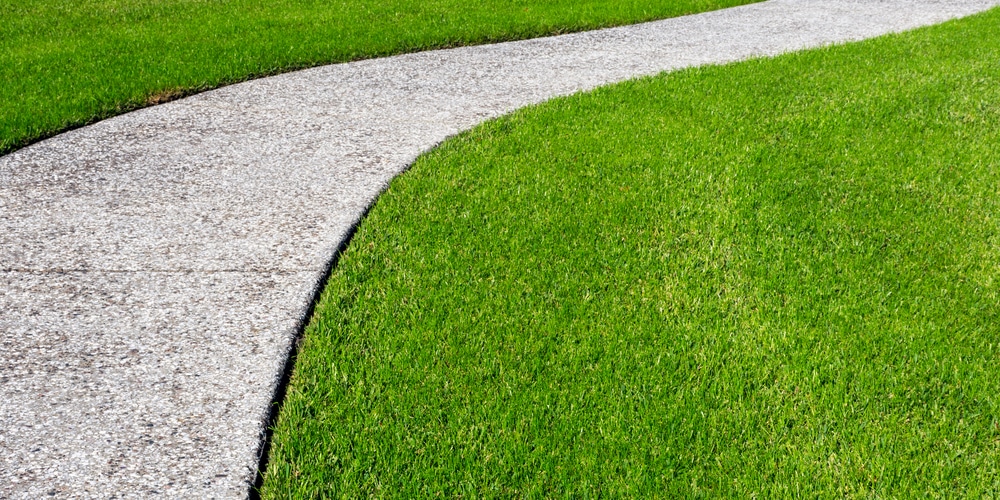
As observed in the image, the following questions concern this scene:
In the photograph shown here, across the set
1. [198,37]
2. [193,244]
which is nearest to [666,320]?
[193,244]

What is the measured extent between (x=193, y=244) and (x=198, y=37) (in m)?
4.74

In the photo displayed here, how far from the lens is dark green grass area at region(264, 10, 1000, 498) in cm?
303

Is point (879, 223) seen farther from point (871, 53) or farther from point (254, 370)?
point (871, 53)

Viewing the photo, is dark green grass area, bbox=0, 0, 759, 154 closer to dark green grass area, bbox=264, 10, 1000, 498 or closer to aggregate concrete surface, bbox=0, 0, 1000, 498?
aggregate concrete surface, bbox=0, 0, 1000, 498

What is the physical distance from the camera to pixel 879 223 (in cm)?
481

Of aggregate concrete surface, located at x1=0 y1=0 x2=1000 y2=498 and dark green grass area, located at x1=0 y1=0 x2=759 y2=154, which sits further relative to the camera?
dark green grass area, located at x1=0 y1=0 x2=759 y2=154

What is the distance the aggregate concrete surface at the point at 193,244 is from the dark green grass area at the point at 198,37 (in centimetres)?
30

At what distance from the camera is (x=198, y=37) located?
337 inches

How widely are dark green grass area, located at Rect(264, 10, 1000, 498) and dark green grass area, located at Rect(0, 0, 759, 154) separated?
2.60m

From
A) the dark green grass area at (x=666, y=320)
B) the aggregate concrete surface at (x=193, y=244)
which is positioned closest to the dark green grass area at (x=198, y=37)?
the aggregate concrete surface at (x=193, y=244)

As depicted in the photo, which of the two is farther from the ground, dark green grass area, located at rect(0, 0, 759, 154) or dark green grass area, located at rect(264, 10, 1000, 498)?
dark green grass area, located at rect(264, 10, 1000, 498)

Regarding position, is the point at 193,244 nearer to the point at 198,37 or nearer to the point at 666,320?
the point at 666,320

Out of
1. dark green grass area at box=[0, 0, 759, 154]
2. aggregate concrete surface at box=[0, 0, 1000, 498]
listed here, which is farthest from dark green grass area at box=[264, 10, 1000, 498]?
dark green grass area at box=[0, 0, 759, 154]

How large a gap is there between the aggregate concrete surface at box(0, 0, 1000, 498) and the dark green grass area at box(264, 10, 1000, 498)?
0.80ft
